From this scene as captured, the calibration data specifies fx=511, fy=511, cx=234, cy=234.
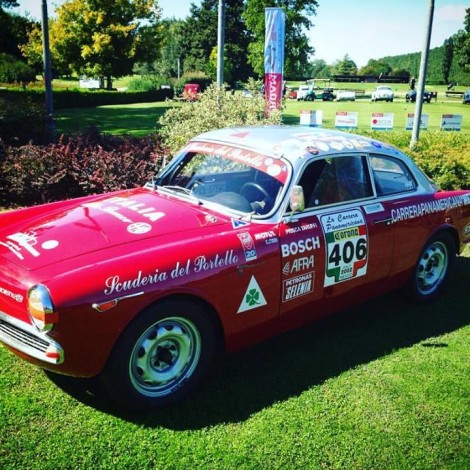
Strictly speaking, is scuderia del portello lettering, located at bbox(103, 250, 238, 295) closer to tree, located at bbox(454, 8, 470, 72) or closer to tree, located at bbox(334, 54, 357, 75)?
tree, located at bbox(454, 8, 470, 72)

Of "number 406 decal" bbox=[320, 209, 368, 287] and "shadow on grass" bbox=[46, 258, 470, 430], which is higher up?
"number 406 decal" bbox=[320, 209, 368, 287]

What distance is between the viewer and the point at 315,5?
46.7 meters

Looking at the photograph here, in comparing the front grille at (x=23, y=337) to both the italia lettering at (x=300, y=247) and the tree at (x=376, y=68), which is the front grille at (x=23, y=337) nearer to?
the italia lettering at (x=300, y=247)

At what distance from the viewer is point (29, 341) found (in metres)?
3.09

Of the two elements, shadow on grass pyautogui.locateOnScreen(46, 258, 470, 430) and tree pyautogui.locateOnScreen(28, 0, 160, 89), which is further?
tree pyautogui.locateOnScreen(28, 0, 160, 89)

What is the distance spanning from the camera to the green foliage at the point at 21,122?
10078 mm

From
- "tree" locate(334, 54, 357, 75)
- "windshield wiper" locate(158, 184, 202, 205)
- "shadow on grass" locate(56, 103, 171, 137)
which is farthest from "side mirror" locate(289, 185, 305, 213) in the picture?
"tree" locate(334, 54, 357, 75)

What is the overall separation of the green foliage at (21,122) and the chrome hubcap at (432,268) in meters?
7.95

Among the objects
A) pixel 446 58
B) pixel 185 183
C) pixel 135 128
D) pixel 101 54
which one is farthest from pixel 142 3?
pixel 446 58

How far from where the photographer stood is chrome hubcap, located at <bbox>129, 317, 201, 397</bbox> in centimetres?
329

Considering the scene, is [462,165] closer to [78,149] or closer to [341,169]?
[341,169]

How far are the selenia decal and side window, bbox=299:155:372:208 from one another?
884mm

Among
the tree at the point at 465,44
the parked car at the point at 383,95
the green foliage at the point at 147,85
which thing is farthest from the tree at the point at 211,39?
the tree at the point at 465,44

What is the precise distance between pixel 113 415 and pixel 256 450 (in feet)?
3.16
